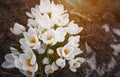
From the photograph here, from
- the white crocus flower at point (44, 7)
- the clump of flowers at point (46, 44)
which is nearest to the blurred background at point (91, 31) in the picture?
the clump of flowers at point (46, 44)

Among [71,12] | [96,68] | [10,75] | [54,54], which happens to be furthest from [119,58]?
[54,54]

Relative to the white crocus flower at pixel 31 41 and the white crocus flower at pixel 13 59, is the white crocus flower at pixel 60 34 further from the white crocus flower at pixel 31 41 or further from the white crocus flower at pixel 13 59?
the white crocus flower at pixel 13 59

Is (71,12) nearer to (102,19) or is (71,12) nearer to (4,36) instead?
(102,19)

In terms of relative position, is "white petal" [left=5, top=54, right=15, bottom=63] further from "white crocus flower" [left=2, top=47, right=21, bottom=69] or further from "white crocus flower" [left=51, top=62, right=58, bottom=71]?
"white crocus flower" [left=51, top=62, right=58, bottom=71]

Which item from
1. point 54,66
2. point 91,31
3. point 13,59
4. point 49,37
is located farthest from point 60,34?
point 91,31

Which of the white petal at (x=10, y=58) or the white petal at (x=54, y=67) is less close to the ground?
the white petal at (x=10, y=58)

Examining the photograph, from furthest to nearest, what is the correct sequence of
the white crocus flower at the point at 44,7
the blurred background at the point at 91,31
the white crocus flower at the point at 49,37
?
the blurred background at the point at 91,31 < the white crocus flower at the point at 44,7 < the white crocus flower at the point at 49,37

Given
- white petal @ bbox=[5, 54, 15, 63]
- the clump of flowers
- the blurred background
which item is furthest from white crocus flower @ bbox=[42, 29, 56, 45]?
the blurred background

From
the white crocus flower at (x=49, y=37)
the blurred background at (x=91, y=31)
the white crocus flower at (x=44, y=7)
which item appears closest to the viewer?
the white crocus flower at (x=49, y=37)
